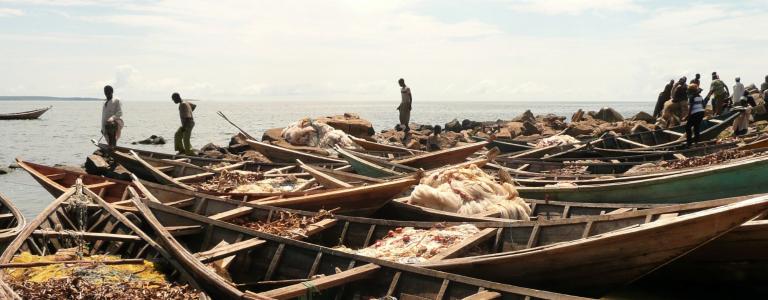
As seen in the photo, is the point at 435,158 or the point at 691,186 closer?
the point at 691,186

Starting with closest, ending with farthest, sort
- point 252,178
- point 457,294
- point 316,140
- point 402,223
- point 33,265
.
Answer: point 457,294, point 33,265, point 402,223, point 252,178, point 316,140

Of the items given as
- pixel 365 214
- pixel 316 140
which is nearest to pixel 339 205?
pixel 365 214

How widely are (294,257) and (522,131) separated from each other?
2631 cm

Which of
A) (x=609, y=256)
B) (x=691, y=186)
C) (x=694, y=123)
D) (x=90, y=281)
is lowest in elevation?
(x=90, y=281)

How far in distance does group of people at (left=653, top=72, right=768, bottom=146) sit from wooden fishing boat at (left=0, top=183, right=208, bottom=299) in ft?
44.9

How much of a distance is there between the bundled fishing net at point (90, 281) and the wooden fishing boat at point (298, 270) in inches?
14.0

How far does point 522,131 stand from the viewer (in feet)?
107

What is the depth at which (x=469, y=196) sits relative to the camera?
982cm

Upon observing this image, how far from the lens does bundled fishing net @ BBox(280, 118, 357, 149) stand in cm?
2314

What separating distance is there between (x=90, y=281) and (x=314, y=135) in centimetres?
1716

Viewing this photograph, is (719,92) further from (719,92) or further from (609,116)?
(609,116)

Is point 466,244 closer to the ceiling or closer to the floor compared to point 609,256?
closer to the floor

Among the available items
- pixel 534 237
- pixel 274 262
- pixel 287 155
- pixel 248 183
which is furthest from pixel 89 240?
pixel 287 155

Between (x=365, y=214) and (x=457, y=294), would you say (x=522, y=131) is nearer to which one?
(x=365, y=214)
